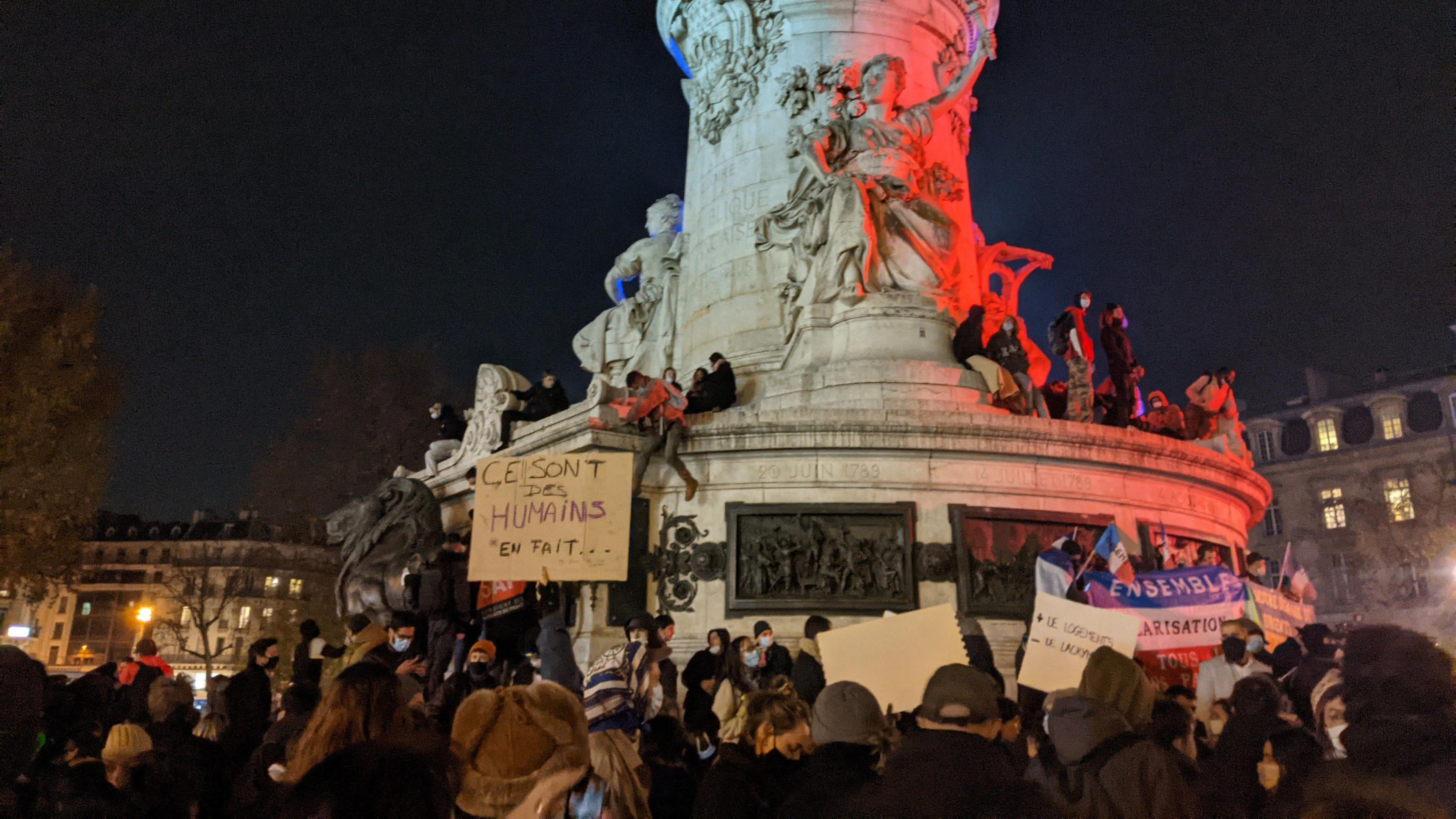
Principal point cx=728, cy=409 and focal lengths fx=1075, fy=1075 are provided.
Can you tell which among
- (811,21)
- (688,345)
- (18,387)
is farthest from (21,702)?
(18,387)

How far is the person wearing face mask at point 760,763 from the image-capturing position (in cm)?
454

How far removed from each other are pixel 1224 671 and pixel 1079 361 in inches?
383

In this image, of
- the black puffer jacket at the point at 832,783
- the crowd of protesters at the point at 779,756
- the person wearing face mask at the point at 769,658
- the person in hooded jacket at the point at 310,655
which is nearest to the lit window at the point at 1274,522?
the person wearing face mask at the point at 769,658

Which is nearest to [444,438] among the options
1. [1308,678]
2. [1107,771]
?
[1308,678]

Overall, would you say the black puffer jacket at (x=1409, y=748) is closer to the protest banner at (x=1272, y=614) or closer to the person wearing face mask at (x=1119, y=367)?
the protest banner at (x=1272, y=614)

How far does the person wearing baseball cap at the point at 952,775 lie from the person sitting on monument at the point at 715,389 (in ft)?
44.5

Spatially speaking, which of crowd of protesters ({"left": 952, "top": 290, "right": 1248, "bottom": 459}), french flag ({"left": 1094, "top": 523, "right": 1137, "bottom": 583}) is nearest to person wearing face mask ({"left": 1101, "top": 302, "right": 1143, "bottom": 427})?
crowd of protesters ({"left": 952, "top": 290, "right": 1248, "bottom": 459})

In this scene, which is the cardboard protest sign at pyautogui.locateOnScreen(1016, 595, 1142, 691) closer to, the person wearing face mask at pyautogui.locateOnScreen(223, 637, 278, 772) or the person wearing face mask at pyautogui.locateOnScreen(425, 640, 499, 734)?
the person wearing face mask at pyautogui.locateOnScreen(425, 640, 499, 734)

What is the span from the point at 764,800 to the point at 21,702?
317 centimetres

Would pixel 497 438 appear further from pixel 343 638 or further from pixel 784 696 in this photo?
pixel 343 638

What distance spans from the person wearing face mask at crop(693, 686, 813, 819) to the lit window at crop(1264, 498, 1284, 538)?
62333 millimetres

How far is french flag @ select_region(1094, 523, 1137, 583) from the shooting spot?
13.0m

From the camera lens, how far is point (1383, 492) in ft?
179

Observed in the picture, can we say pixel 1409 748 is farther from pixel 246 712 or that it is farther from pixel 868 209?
pixel 868 209
